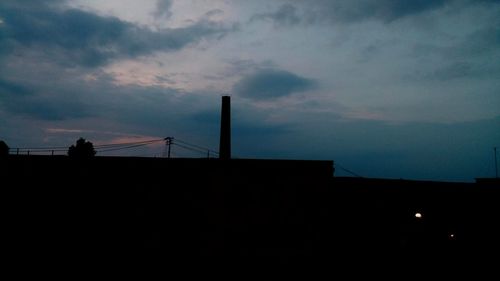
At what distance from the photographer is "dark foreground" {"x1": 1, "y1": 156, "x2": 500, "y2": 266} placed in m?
13.1

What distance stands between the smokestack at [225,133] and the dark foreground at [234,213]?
751 cm

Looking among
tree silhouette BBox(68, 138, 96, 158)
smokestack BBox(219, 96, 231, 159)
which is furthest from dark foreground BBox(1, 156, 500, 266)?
tree silhouette BBox(68, 138, 96, 158)

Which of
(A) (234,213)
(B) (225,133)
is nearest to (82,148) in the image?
(B) (225,133)

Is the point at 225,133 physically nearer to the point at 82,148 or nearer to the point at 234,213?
the point at 234,213

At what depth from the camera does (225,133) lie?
22.6 metres

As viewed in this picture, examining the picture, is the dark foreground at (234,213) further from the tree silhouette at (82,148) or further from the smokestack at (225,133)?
the tree silhouette at (82,148)

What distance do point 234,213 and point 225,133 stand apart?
929 centimetres

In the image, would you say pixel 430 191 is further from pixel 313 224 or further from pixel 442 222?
pixel 313 224

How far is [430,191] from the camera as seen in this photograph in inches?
647

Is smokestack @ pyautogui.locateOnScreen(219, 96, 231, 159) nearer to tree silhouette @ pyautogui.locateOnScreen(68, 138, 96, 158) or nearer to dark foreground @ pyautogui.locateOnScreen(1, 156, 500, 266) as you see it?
dark foreground @ pyautogui.locateOnScreen(1, 156, 500, 266)

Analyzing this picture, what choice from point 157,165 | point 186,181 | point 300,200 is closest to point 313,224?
point 300,200

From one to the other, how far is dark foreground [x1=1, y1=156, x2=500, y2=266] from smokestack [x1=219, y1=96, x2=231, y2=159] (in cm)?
751

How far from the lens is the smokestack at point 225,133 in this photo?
2245 cm

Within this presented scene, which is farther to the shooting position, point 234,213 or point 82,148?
point 82,148
